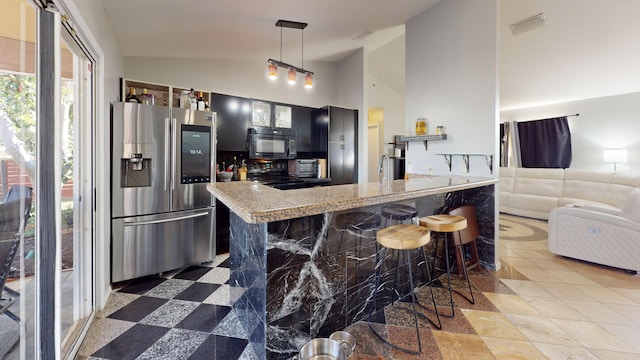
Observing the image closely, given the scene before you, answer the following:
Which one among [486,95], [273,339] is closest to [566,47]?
[486,95]

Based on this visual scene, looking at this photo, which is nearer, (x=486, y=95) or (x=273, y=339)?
(x=273, y=339)

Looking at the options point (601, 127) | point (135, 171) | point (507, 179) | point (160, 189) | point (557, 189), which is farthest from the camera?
point (507, 179)

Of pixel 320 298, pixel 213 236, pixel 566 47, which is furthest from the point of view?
pixel 566 47

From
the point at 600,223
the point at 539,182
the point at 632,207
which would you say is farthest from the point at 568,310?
the point at 539,182

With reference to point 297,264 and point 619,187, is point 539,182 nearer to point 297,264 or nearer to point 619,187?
point 619,187

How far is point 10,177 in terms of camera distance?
46.3 inches

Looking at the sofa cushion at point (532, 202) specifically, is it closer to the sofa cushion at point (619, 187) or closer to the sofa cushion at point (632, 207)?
the sofa cushion at point (619, 187)

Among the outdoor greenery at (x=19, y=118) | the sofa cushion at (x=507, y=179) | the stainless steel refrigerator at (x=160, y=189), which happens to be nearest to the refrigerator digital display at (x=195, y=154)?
the stainless steel refrigerator at (x=160, y=189)

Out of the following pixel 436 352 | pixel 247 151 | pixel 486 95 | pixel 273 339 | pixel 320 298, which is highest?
pixel 486 95

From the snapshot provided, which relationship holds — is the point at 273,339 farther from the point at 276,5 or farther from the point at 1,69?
the point at 276,5

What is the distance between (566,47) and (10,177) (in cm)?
581

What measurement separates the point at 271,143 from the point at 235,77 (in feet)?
4.00

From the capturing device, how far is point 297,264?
1.48m

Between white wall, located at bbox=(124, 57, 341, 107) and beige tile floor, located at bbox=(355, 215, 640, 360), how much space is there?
3923mm
